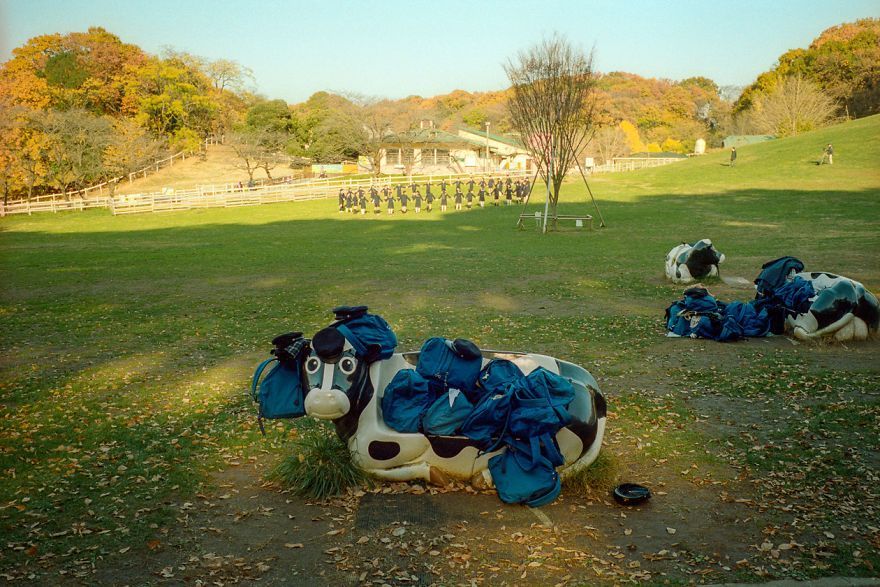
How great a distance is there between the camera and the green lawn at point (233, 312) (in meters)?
6.16

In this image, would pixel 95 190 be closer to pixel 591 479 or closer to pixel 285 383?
pixel 285 383

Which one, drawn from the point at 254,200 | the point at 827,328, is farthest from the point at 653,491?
the point at 254,200

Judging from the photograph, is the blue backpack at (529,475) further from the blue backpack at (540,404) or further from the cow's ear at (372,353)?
the cow's ear at (372,353)

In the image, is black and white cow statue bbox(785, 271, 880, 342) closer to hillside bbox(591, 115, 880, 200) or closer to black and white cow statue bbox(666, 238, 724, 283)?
black and white cow statue bbox(666, 238, 724, 283)

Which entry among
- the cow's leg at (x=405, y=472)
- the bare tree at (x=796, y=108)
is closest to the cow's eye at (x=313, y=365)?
the cow's leg at (x=405, y=472)

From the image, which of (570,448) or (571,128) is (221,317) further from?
(571,128)

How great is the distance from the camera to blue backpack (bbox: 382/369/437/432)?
5691 mm

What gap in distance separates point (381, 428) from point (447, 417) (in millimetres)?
609

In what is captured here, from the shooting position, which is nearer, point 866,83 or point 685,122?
point 866,83

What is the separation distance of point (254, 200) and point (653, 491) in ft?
162

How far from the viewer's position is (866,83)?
238 feet

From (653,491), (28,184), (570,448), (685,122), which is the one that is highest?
(685,122)

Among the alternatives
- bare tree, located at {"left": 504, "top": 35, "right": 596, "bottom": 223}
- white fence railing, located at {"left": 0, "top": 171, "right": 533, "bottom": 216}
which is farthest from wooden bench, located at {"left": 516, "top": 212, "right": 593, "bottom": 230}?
white fence railing, located at {"left": 0, "top": 171, "right": 533, "bottom": 216}

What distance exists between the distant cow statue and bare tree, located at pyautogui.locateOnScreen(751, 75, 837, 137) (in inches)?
2887
